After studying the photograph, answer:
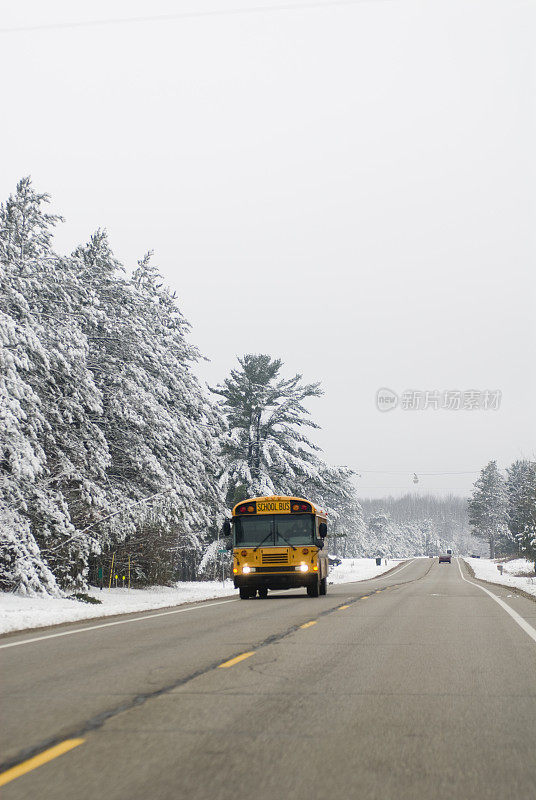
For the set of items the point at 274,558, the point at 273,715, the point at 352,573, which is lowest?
the point at 352,573

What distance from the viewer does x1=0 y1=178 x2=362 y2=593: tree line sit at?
73.4 ft

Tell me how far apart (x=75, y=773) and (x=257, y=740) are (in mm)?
1435

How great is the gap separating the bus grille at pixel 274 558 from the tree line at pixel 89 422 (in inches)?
161

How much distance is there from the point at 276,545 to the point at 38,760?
840 inches

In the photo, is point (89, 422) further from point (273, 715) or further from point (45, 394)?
point (273, 715)

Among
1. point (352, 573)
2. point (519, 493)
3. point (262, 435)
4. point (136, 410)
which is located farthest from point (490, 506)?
point (136, 410)

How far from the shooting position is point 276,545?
→ 2695cm

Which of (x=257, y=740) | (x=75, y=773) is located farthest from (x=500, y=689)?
(x=75, y=773)

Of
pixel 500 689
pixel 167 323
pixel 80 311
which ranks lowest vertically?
pixel 500 689

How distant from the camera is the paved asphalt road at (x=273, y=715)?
5301 mm

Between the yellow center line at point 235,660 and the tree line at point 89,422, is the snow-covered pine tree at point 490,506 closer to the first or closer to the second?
the tree line at point 89,422

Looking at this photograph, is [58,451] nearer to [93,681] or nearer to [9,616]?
[9,616]

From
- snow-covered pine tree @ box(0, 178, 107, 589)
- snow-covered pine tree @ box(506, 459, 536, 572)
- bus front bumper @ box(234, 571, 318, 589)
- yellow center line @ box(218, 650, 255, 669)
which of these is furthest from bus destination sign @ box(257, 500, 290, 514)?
snow-covered pine tree @ box(506, 459, 536, 572)

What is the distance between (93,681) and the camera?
928 centimetres
